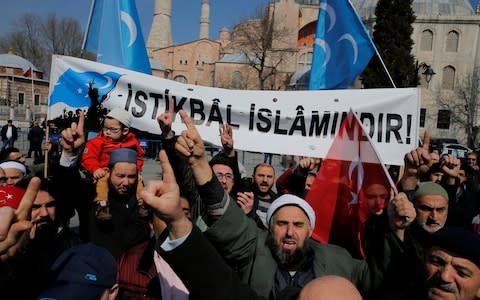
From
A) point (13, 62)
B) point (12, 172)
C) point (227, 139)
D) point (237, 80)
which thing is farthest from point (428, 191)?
point (237, 80)

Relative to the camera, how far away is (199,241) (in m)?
1.60

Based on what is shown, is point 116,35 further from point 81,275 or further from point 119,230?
point 81,275

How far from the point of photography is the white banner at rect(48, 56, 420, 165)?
400cm

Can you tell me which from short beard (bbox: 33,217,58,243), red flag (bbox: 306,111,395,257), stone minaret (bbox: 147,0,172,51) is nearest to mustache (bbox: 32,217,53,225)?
short beard (bbox: 33,217,58,243)

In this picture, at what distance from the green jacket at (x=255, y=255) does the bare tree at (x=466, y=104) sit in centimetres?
4108

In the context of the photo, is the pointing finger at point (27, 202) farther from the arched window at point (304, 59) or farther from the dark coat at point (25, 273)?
the arched window at point (304, 59)

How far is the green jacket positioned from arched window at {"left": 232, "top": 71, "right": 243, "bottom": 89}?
197 ft

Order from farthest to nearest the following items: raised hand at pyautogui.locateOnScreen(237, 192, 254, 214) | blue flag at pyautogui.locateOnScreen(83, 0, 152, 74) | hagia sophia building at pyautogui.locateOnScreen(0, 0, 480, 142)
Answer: hagia sophia building at pyautogui.locateOnScreen(0, 0, 480, 142), blue flag at pyautogui.locateOnScreen(83, 0, 152, 74), raised hand at pyautogui.locateOnScreen(237, 192, 254, 214)

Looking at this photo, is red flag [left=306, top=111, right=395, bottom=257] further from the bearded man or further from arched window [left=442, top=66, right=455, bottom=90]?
arched window [left=442, top=66, right=455, bottom=90]

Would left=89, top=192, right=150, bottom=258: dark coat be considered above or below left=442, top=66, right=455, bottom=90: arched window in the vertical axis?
below

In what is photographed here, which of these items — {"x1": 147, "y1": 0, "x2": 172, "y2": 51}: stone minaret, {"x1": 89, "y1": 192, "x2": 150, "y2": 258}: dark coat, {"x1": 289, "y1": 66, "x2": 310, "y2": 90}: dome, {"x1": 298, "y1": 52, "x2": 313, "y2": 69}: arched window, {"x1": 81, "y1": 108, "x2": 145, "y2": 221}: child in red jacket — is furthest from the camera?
{"x1": 147, "y1": 0, "x2": 172, "y2": 51}: stone minaret

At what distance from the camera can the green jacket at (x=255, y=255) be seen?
1955 mm

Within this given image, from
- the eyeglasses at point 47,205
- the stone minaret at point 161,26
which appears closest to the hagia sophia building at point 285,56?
the stone minaret at point 161,26

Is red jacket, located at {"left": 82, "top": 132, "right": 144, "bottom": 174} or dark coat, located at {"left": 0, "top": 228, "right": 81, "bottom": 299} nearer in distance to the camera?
dark coat, located at {"left": 0, "top": 228, "right": 81, "bottom": 299}
